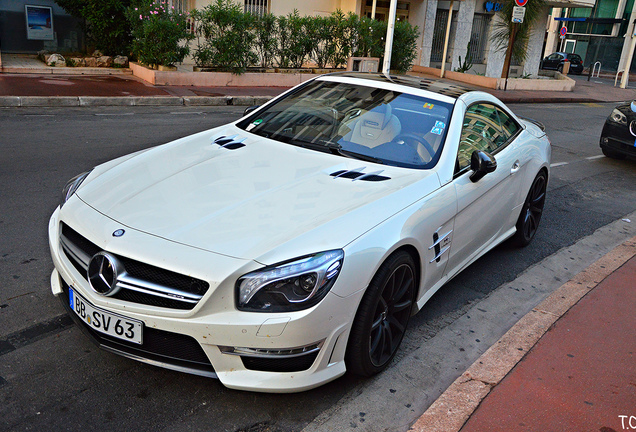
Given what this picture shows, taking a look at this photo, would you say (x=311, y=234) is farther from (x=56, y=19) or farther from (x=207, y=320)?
(x=56, y=19)

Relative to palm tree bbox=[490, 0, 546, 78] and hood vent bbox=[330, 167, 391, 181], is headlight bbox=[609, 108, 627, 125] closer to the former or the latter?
hood vent bbox=[330, 167, 391, 181]

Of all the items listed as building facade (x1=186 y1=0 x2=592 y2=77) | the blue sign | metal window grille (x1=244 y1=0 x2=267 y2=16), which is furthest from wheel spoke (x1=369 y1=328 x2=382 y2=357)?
the blue sign

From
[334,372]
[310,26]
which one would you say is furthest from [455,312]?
[310,26]

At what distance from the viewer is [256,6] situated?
63.7ft

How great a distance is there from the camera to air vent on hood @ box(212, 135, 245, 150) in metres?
4.15

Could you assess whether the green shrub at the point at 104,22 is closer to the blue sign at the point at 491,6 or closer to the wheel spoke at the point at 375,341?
the wheel spoke at the point at 375,341

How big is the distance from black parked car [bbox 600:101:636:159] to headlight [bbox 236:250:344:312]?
8.95 metres

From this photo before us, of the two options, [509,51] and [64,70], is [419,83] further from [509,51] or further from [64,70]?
[509,51]

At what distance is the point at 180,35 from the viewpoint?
14797mm

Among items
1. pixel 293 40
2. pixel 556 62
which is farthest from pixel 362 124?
pixel 556 62

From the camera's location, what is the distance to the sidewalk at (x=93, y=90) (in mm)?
11614

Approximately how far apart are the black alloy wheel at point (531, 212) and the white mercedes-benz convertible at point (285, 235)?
1020mm

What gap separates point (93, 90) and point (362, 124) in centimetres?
1033

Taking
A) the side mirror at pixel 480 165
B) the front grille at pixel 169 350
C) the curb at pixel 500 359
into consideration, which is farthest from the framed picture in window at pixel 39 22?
the front grille at pixel 169 350
